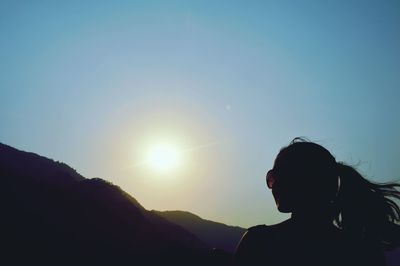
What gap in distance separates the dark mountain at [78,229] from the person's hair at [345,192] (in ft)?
71.9

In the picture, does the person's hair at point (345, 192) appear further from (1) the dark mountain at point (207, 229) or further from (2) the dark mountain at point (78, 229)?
(1) the dark mountain at point (207, 229)

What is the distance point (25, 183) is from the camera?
144ft

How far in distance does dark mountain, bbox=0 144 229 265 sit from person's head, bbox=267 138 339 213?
2262 centimetres

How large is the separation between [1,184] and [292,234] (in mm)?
44559

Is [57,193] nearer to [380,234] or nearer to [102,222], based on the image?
[102,222]

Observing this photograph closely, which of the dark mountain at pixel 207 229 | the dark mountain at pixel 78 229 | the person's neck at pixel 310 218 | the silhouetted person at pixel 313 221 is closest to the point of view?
the silhouetted person at pixel 313 221

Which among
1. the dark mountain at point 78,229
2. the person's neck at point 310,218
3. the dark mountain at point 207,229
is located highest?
the dark mountain at point 207,229

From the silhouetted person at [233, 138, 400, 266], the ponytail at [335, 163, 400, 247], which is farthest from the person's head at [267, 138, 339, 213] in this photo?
the ponytail at [335, 163, 400, 247]

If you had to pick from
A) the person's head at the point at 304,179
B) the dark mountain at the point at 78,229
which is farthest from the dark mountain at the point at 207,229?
the person's head at the point at 304,179

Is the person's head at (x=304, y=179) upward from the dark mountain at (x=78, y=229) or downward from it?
downward

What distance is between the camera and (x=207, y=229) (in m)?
122

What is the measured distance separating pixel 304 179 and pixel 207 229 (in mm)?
124437

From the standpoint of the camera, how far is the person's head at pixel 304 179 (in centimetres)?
235

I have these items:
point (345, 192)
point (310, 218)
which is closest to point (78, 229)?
point (345, 192)
